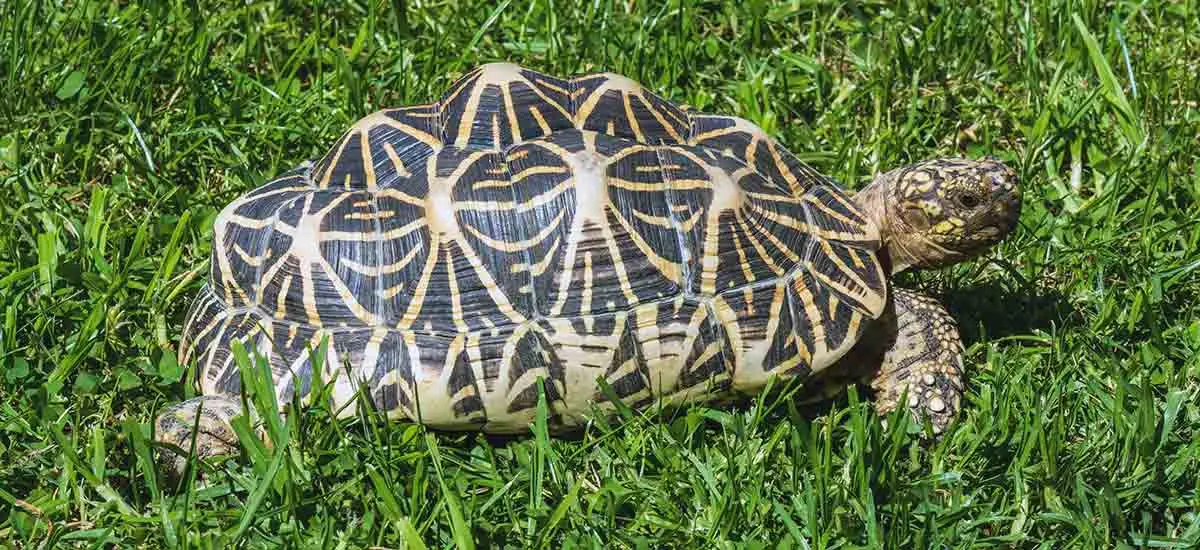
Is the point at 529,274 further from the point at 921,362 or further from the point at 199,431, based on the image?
the point at 921,362

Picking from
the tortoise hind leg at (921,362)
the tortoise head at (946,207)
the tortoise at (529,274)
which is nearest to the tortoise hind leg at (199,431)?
the tortoise at (529,274)

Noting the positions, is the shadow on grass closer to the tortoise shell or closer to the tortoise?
the tortoise

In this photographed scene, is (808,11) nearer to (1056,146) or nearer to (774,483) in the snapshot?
(1056,146)

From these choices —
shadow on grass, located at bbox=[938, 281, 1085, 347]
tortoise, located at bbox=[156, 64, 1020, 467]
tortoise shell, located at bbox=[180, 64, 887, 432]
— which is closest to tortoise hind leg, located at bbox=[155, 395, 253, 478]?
tortoise, located at bbox=[156, 64, 1020, 467]

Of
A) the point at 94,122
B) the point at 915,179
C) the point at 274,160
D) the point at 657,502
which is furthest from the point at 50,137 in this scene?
the point at 915,179

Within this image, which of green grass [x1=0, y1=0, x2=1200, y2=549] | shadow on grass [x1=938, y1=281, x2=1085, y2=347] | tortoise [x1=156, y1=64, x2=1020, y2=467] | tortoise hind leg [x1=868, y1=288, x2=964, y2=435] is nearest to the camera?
green grass [x1=0, y1=0, x2=1200, y2=549]

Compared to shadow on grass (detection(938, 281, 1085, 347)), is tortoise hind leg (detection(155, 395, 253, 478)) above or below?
above
